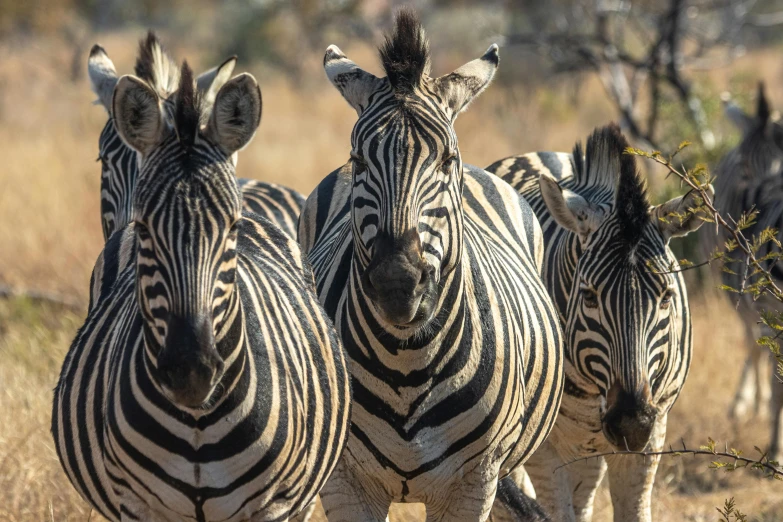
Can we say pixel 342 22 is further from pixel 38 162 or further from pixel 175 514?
pixel 175 514

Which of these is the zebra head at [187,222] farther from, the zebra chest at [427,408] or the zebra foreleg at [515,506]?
the zebra foreleg at [515,506]

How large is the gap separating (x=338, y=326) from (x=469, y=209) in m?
1.12

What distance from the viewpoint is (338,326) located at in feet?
13.3

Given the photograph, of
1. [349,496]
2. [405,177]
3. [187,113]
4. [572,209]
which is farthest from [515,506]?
[187,113]

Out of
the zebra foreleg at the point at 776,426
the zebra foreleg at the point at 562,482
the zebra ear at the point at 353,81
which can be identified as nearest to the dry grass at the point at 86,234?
the zebra foreleg at the point at 776,426

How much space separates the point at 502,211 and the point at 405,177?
5.81 feet

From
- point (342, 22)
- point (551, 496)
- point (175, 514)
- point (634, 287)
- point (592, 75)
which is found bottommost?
point (551, 496)

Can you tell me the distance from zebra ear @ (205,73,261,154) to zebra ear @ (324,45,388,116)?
0.66 meters

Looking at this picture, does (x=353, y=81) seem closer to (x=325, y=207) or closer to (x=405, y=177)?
(x=405, y=177)

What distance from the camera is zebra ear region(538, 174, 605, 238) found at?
4.94 meters

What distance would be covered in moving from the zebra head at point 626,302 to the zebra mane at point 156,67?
7.12 ft

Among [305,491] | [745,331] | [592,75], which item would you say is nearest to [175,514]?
[305,491]

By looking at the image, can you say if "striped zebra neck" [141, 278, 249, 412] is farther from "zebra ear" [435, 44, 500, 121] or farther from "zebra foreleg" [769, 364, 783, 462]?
"zebra foreleg" [769, 364, 783, 462]

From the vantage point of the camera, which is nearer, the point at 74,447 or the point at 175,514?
the point at 175,514
